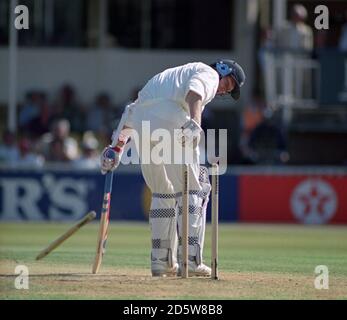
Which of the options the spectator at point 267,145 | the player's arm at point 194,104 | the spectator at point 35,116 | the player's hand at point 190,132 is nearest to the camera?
the player's hand at point 190,132

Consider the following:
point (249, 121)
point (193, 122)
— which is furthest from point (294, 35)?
point (193, 122)

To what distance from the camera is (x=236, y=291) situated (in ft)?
31.0

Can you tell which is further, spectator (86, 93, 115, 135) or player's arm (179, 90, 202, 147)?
spectator (86, 93, 115, 135)

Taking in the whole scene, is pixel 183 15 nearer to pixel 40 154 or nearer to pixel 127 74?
pixel 127 74

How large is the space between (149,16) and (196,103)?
722 inches

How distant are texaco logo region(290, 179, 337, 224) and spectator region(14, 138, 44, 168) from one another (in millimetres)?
5032

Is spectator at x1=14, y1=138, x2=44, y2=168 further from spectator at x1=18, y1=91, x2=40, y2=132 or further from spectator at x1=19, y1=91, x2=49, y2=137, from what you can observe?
spectator at x1=18, y1=91, x2=40, y2=132

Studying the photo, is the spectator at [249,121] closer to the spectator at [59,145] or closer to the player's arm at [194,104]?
the spectator at [59,145]

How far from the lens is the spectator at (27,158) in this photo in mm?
22406

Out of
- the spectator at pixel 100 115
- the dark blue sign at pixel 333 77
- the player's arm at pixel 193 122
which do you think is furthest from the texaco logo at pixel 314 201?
the player's arm at pixel 193 122

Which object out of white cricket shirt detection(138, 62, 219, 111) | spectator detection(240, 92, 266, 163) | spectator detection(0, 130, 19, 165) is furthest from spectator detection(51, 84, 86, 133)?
white cricket shirt detection(138, 62, 219, 111)

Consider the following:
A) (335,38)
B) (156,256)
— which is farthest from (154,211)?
(335,38)

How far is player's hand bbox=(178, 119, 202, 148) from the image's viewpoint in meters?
9.79

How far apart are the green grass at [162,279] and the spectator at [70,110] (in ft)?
22.2
